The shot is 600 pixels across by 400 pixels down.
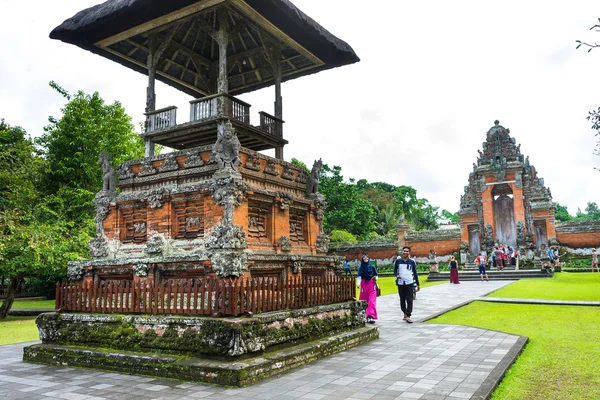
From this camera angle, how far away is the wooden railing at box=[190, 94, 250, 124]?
8742 mm

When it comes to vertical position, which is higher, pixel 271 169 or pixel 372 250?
pixel 271 169

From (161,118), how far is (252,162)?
7.91 feet

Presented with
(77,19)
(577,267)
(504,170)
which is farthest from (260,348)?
(504,170)

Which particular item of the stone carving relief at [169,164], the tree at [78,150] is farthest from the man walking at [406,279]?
the tree at [78,150]

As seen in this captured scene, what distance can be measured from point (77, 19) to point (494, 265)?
2797 cm

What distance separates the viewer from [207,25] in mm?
9062

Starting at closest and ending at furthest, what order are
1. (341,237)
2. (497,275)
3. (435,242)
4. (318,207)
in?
(318,207) < (497,275) < (435,242) < (341,237)

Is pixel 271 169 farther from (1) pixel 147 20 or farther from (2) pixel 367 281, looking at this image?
(1) pixel 147 20

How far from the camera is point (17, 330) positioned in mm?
12719

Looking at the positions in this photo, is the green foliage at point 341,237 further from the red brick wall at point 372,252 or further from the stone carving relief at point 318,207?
the stone carving relief at point 318,207

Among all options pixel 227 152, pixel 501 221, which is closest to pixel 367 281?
pixel 227 152

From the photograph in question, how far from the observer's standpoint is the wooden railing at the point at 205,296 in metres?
6.27

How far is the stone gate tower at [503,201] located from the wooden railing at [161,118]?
29.2 meters

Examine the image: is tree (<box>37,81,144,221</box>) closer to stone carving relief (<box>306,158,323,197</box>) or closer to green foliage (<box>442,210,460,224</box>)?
stone carving relief (<box>306,158,323,197</box>)
